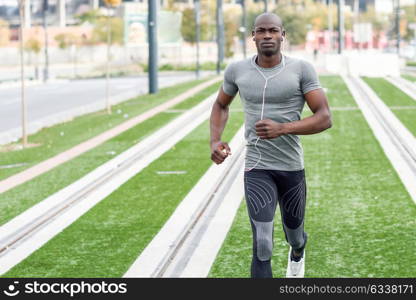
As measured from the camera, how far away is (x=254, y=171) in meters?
6.72

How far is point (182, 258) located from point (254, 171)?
2.50 m

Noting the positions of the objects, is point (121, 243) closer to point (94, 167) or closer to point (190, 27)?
point (94, 167)

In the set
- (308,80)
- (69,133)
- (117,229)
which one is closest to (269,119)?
(308,80)

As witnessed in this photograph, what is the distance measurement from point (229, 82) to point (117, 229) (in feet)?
13.9

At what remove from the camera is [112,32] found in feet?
325

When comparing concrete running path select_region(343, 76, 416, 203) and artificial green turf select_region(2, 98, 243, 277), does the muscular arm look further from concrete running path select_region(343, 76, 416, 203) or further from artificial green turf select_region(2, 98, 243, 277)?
concrete running path select_region(343, 76, 416, 203)

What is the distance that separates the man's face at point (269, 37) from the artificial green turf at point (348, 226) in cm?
245

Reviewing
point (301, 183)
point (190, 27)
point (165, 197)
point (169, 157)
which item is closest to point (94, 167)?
point (169, 157)

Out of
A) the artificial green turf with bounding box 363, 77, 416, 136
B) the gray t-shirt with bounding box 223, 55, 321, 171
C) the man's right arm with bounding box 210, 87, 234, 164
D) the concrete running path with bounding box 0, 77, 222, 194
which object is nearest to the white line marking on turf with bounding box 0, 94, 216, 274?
the concrete running path with bounding box 0, 77, 222, 194

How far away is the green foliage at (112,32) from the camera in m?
99.3

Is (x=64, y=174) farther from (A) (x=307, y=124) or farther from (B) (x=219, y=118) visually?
(A) (x=307, y=124)

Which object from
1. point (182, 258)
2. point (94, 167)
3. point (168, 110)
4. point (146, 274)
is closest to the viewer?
point (146, 274)

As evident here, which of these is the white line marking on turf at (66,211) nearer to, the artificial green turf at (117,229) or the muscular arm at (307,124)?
the artificial green turf at (117,229)

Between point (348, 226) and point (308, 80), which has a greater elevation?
point (308, 80)
